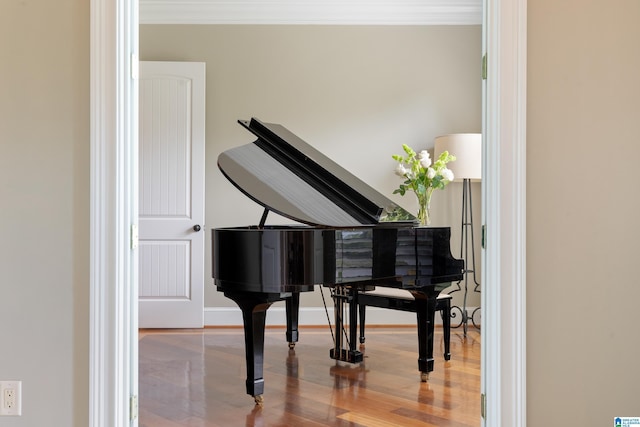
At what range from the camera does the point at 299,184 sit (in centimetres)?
356

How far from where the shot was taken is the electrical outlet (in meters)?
2.27

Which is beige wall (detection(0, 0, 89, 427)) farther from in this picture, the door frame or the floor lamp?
the floor lamp

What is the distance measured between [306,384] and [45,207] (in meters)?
2.21

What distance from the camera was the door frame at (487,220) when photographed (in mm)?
2211

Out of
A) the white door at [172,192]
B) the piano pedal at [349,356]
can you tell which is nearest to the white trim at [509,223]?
the piano pedal at [349,356]

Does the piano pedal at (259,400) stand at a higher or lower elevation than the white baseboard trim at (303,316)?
lower

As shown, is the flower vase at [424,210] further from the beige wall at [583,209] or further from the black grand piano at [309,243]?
the beige wall at [583,209]

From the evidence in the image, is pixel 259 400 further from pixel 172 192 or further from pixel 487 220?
pixel 172 192

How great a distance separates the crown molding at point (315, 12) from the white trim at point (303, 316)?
2727 millimetres

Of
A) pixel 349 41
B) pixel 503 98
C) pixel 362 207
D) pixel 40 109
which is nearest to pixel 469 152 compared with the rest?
pixel 349 41

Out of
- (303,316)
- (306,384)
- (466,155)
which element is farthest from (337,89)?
(306,384)

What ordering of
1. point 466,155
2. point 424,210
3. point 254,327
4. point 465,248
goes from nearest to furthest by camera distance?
point 254,327
point 424,210
point 466,155
point 465,248

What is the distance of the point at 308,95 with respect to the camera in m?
5.82

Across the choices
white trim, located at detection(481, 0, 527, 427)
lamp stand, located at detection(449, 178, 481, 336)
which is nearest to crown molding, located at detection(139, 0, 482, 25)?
lamp stand, located at detection(449, 178, 481, 336)
